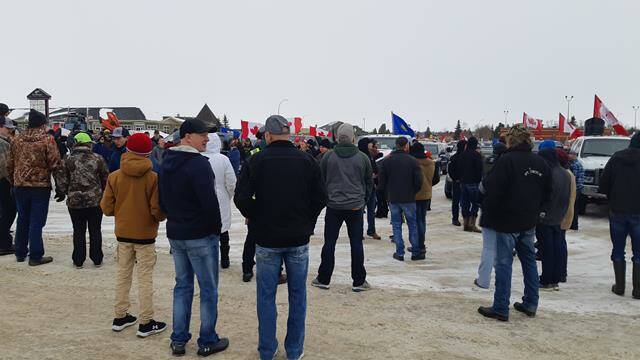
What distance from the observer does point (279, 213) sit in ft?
13.5

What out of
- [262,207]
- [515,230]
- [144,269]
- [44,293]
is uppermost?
[262,207]

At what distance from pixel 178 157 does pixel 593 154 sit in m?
13.1

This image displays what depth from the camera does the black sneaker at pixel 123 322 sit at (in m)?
4.99

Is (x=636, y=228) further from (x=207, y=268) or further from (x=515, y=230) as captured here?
(x=207, y=268)

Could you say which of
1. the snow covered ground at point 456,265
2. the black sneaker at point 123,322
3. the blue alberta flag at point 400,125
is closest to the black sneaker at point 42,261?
the snow covered ground at point 456,265

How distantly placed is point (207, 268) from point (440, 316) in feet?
9.11

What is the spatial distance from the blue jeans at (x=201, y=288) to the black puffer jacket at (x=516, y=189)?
3063 millimetres

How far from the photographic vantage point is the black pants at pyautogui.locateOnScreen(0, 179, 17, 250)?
7.96m

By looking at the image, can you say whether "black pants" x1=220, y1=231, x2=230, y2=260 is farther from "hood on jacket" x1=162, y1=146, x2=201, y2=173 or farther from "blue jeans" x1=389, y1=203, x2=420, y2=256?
"hood on jacket" x1=162, y1=146, x2=201, y2=173

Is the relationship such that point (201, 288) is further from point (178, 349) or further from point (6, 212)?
point (6, 212)

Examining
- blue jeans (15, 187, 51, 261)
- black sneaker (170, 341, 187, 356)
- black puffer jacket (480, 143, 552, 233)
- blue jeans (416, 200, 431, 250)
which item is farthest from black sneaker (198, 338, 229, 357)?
blue jeans (416, 200, 431, 250)

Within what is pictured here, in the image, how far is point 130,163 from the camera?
488cm

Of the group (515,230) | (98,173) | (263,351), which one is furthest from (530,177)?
(98,173)

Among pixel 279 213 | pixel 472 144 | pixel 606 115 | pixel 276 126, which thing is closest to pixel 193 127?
pixel 276 126
